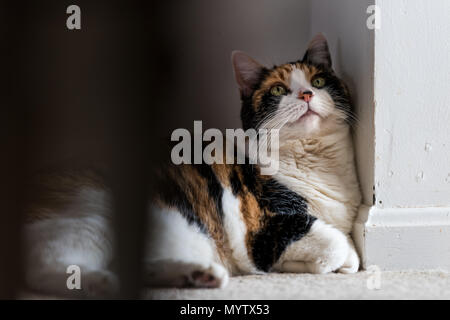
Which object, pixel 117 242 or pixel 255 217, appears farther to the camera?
pixel 255 217

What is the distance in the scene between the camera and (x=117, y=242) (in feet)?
1.90

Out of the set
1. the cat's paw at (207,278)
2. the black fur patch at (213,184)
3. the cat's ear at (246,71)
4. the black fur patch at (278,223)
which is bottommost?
the cat's paw at (207,278)

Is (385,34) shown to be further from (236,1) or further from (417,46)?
(236,1)

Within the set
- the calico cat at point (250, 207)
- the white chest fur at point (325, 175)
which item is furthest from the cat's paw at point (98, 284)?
the white chest fur at point (325, 175)

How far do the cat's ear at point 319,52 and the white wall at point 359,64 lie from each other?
85mm

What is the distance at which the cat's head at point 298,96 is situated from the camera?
156cm

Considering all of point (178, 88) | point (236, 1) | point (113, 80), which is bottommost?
point (113, 80)

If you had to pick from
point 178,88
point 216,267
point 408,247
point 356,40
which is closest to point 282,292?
point 216,267

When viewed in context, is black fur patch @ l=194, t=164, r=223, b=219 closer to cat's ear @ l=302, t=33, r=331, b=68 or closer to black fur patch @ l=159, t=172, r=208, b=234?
black fur patch @ l=159, t=172, r=208, b=234

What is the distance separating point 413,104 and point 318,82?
13.2 inches

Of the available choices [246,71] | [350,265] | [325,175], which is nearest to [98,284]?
[350,265]

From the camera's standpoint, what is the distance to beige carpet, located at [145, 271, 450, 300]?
1.12 m

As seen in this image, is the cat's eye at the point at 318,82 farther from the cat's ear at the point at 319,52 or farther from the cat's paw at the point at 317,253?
the cat's paw at the point at 317,253
